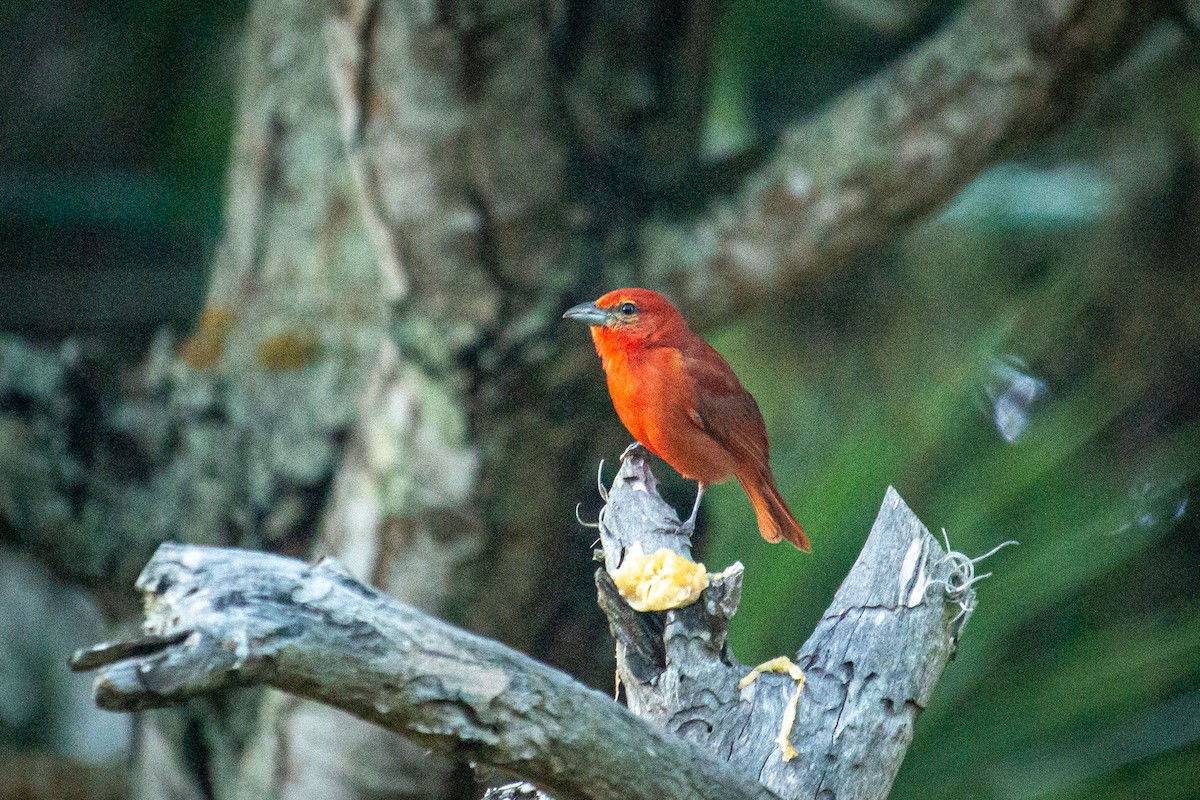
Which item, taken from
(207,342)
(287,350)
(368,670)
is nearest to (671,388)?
(368,670)

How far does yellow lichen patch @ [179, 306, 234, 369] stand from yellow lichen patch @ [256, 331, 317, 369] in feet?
0.41

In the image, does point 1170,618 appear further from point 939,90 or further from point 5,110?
point 5,110

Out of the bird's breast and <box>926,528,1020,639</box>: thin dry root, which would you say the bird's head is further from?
<box>926,528,1020,639</box>: thin dry root

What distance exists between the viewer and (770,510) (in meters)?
2.08

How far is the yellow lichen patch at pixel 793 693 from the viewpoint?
5.24ft

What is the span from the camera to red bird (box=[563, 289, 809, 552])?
6.20ft

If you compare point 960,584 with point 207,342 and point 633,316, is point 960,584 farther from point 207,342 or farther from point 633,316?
point 207,342

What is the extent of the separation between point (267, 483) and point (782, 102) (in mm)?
2329

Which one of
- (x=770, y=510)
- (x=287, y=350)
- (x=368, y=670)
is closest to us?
(x=368, y=670)

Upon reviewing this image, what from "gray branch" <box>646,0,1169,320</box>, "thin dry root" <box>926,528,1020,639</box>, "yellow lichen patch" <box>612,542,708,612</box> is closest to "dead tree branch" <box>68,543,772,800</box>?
"yellow lichen patch" <box>612,542,708,612</box>

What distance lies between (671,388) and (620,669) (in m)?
0.43

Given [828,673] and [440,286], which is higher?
[440,286]

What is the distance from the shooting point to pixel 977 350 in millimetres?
3902

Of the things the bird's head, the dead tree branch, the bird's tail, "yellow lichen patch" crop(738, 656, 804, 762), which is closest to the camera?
the dead tree branch
